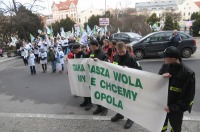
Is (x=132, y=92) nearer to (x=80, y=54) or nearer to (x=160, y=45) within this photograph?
(x=80, y=54)

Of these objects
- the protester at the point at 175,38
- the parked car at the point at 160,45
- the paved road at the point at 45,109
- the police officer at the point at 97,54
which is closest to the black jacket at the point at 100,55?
the police officer at the point at 97,54

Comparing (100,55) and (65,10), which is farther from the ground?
(65,10)

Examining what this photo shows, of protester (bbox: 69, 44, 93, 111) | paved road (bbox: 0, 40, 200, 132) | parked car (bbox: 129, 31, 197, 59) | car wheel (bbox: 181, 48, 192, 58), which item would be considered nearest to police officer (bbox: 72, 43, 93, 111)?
protester (bbox: 69, 44, 93, 111)

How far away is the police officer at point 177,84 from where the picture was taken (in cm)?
288

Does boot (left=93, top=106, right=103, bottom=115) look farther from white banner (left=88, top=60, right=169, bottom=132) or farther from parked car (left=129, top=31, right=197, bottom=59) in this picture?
parked car (left=129, top=31, right=197, bottom=59)

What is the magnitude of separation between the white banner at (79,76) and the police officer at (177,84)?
2509 mm

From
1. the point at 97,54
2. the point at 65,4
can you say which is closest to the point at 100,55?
the point at 97,54

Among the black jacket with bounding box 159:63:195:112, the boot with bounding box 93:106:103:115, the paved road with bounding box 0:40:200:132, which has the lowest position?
the paved road with bounding box 0:40:200:132

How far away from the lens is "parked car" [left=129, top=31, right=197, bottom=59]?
40.7 ft

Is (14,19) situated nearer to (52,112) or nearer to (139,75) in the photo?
(52,112)

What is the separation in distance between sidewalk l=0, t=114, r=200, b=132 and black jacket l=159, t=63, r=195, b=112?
1432mm

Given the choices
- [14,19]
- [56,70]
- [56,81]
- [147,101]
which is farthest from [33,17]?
[147,101]

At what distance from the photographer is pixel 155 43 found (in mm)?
12703

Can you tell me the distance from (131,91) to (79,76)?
1999mm
